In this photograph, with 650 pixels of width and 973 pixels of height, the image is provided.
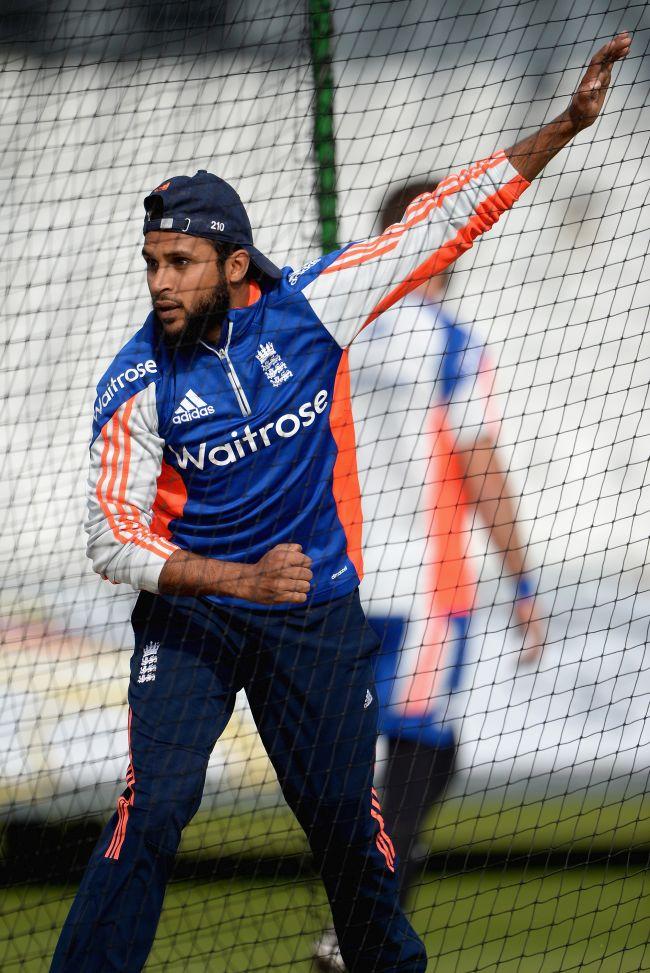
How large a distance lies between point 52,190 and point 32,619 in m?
1.35

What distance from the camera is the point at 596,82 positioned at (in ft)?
7.06

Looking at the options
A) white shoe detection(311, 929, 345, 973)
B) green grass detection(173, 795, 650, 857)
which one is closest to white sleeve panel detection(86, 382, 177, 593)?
white shoe detection(311, 929, 345, 973)

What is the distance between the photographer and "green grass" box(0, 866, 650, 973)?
9.05 ft

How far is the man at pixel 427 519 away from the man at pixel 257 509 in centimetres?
52

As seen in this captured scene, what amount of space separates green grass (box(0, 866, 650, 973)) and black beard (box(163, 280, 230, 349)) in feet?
3.93

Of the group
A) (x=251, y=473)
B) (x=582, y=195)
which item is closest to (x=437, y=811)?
(x=251, y=473)

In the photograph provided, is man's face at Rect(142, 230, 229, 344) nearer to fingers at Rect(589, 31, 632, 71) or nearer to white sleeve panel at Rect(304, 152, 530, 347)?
white sleeve panel at Rect(304, 152, 530, 347)

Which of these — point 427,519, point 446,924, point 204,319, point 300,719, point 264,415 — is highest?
point 204,319

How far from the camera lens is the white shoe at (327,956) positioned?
2684mm

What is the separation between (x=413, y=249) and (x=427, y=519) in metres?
1.20

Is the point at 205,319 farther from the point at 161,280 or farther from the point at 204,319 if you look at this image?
the point at 161,280

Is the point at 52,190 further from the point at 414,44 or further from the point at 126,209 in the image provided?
the point at 414,44

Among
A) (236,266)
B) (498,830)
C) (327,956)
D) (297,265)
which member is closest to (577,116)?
(236,266)

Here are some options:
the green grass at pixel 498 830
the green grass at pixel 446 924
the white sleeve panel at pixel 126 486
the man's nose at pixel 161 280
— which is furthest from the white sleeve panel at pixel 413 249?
the green grass at pixel 498 830
